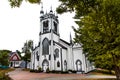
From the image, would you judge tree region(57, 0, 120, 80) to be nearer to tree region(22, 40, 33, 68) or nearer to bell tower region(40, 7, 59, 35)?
bell tower region(40, 7, 59, 35)

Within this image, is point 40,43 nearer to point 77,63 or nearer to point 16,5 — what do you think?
point 77,63

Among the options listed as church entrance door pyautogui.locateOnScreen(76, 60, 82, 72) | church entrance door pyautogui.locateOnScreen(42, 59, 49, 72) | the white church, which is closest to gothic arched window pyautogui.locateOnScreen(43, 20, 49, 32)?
the white church

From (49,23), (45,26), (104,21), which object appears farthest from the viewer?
(45,26)

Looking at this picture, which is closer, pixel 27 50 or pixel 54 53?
pixel 54 53

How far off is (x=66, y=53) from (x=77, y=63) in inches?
161

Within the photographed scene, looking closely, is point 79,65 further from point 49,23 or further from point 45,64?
point 49,23

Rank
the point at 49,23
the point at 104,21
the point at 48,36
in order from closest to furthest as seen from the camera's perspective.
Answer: the point at 104,21
the point at 48,36
the point at 49,23

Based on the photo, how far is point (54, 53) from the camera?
45.9 metres

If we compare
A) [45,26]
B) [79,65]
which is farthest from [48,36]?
[79,65]

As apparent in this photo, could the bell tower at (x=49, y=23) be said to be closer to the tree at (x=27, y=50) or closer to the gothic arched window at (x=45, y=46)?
the gothic arched window at (x=45, y=46)

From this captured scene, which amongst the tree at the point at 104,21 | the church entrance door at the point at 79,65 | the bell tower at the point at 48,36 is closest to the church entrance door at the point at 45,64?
the bell tower at the point at 48,36

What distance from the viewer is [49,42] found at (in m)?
46.8

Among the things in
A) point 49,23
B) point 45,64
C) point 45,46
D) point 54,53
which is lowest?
point 45,64

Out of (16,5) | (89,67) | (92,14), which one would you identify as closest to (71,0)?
(92,14)
